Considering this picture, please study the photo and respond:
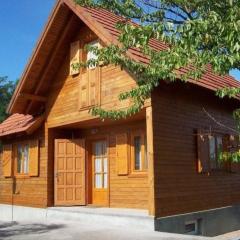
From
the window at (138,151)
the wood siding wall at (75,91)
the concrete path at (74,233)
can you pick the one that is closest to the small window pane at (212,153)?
the window at (138,151)

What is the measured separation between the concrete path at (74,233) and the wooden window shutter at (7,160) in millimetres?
4007

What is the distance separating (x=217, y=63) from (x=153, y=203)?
17.6 feet

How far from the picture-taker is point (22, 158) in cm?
1572

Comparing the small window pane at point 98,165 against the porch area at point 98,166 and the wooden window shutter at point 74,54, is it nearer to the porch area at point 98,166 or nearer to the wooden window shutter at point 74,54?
the porch area at point 98,166

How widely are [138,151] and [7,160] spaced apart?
19.2ft

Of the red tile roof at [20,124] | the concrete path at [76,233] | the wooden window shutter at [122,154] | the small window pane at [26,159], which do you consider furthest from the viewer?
the small window pane at [26,159]

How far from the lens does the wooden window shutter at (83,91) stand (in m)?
12.6

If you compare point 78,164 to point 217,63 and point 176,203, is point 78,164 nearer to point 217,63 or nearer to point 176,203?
point 176,203

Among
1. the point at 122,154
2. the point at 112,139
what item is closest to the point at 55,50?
the point at 112,139

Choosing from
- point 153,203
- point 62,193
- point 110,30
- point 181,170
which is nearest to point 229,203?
point 181,170

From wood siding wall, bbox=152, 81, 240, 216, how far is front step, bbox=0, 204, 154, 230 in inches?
19.3

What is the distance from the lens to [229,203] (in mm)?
13508

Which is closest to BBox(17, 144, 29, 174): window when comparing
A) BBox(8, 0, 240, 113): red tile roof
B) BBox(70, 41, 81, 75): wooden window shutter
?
BBox(8, 0, 240, 113): red tile roof

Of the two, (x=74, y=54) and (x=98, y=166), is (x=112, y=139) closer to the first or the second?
(x=98, y=166)
